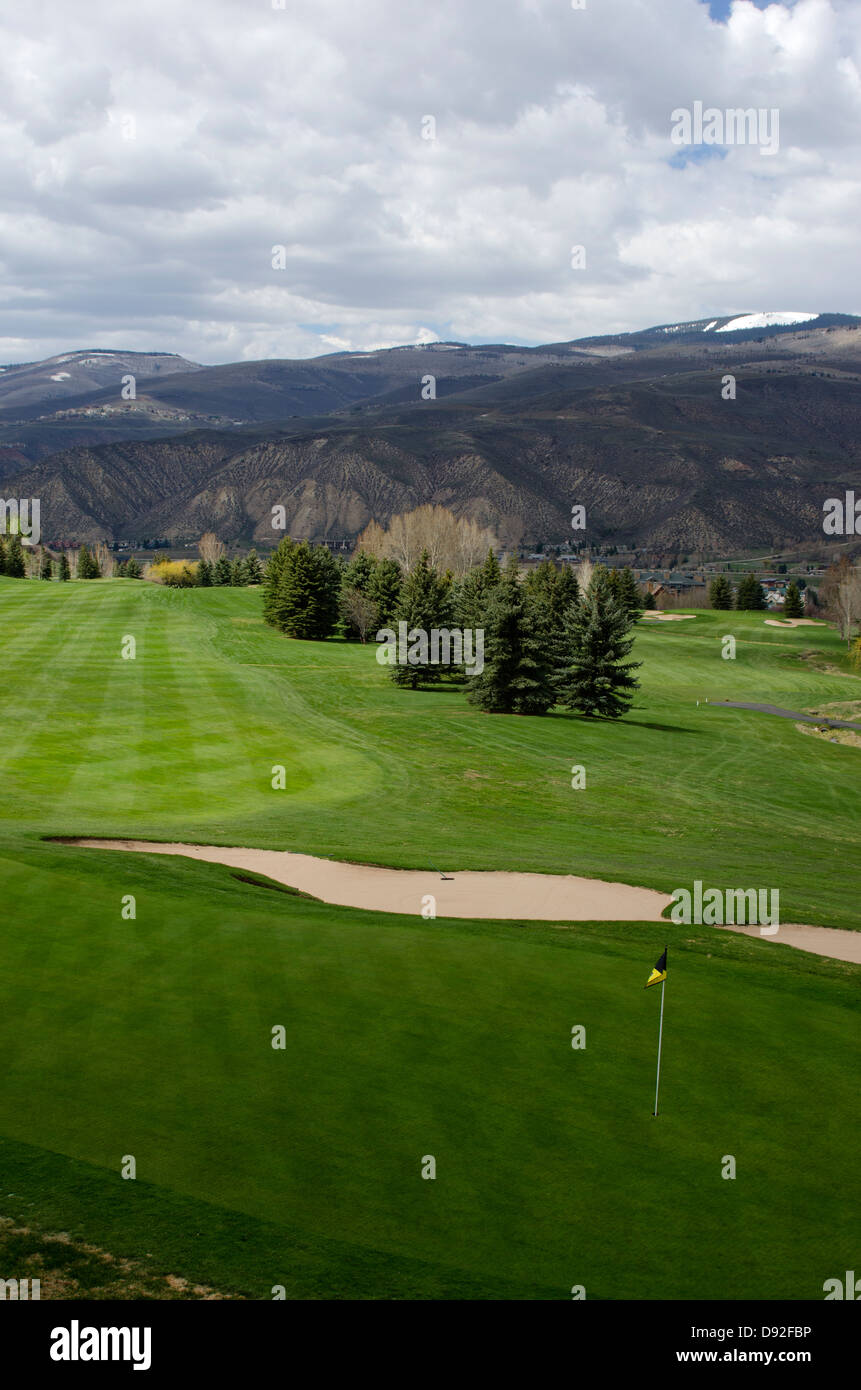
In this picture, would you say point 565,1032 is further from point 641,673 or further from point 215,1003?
point 641,673

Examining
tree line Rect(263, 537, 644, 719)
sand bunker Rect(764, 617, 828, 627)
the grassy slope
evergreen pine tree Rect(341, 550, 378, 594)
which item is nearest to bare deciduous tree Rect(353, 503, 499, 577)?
tree line Rect(263, 537, 644, 719)

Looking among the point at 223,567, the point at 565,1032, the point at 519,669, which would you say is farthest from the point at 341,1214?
the point at 223,567

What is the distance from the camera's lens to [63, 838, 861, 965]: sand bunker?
19484mm

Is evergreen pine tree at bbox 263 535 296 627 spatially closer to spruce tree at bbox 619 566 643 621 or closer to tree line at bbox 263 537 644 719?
tree line at bbox 263 537 644 719

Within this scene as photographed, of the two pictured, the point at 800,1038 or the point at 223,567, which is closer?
the point at 800,1038

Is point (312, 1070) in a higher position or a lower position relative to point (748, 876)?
higher

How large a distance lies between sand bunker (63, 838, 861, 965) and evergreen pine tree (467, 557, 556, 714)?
31115mm

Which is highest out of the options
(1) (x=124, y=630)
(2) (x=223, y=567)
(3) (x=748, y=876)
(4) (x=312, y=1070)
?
(2) (x=223, y=567)

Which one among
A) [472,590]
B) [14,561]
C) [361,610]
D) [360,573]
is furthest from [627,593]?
[14,561]

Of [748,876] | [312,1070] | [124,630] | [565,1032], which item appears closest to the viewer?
[312,1070]

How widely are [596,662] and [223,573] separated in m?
97.8

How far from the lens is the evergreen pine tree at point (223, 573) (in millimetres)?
144500
